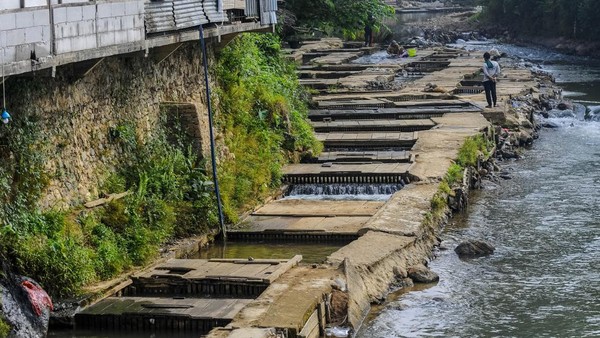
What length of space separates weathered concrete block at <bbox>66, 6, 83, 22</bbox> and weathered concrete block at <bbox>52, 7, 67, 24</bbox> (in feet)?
0.31

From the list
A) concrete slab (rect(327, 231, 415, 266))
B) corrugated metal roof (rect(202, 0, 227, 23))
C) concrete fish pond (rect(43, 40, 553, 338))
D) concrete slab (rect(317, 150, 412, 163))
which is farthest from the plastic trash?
concrete slab (rect(317, 150, 412, 163))

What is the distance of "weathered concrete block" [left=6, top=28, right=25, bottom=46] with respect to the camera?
11258mm

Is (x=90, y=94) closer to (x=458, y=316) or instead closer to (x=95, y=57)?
(x=95, y=57)

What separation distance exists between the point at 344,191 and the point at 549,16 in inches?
1659

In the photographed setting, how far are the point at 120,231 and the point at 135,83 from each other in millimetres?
2768

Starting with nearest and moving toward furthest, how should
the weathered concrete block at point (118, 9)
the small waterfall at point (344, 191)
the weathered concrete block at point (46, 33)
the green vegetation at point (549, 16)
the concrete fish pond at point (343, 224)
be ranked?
the weathered concrete block at point (46, 33)
the concrete fish pond at point (343, 224)
the weathered concrete block at point (118, 9)
the small waterfall at point (344, 191)
the green vegetation at point (549, 16)

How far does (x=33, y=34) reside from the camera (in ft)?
38.7

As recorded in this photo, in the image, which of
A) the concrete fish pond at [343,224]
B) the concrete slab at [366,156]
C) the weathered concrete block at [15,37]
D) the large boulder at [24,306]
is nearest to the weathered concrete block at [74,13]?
the weathered concrete block at [15,37]

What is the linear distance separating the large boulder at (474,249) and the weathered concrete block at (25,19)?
24.3 ft

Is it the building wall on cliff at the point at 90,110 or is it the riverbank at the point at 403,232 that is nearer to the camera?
the riverbank at the point at 403,232

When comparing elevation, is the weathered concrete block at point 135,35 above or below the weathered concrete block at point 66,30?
below

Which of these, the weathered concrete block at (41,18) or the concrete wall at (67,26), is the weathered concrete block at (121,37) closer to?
the concrete wall at (67,26)

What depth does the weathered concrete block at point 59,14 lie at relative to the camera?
12360 millimetres

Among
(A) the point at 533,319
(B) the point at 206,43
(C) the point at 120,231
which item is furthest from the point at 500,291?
(B) the point at 206,43
